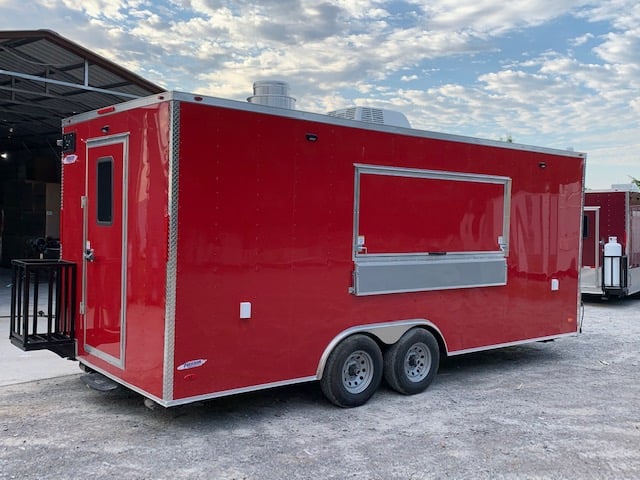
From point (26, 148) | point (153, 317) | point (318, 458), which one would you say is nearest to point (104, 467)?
point (153, 317)

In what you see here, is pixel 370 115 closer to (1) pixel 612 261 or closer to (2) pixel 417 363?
(2) pixel 417 363

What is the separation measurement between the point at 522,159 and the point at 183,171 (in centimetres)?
427

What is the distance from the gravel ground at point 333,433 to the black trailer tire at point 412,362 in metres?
0.15

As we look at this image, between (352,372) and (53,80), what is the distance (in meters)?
8.81

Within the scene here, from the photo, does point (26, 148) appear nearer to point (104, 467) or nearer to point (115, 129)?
point (115, 129)

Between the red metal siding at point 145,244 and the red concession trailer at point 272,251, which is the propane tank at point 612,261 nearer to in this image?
the red concession trailer at point 272,251

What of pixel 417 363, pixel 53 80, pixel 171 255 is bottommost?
pixel 417 363

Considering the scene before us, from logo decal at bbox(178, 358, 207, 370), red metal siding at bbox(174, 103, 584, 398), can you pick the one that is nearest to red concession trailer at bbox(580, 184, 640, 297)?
red metal siding at bbox(174, 103, 584, 398)

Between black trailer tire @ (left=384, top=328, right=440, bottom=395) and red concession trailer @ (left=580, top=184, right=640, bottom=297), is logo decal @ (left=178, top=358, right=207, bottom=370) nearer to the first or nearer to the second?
black trailer tire @ (left=384, top=328, right=440, bottom=395)

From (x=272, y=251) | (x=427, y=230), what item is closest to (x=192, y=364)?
(x=272, y=251)

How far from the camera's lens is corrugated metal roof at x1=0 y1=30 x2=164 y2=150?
420 inches

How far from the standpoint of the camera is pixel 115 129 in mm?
5387

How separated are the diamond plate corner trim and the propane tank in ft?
36.0

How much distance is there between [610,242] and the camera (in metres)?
13.2
